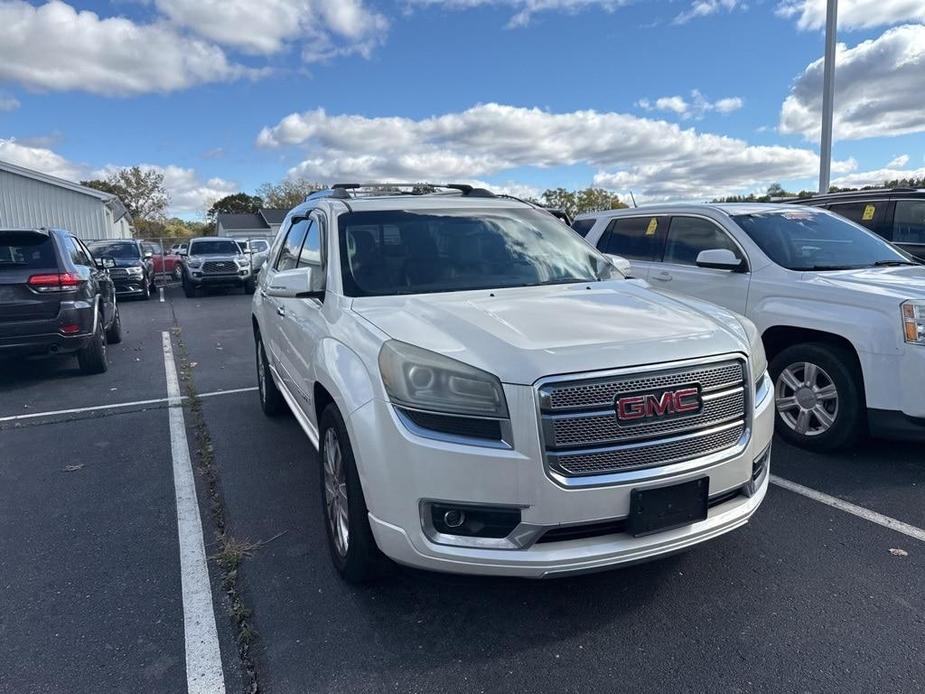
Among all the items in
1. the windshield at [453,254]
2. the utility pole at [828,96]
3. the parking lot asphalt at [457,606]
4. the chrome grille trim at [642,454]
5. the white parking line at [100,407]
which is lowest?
the parking lot asphalt at [457,606]

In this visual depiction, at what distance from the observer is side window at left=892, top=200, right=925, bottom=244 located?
23.8ft

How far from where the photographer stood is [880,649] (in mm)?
2564

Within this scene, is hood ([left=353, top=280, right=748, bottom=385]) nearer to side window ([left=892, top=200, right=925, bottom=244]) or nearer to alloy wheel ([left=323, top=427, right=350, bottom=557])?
alloy wheel ([left=323, top=427, right=350, bottom=557])

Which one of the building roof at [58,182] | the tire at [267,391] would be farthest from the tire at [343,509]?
the building roof at [58,182]

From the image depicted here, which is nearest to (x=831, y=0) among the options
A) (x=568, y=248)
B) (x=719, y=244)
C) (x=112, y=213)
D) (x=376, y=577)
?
(x=719, y=244)

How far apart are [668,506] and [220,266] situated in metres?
18.6

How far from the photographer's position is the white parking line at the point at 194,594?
2508mm

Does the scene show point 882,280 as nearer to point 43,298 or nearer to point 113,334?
point 43,298

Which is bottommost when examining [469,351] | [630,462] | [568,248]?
[630,462]

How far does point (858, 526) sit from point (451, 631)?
2419 mm

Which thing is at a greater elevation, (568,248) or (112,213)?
(112,213)

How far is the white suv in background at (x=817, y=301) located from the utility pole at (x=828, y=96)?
8352 mm

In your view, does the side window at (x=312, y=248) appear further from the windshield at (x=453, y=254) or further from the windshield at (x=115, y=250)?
the windshield at (x=115, y=250)

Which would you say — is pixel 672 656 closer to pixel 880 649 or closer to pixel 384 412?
pixel 880 649
